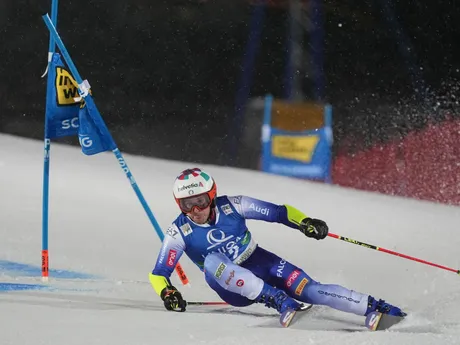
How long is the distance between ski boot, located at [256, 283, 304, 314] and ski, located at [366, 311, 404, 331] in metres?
0.39

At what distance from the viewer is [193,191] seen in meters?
4.82

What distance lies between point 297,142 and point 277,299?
6422mm

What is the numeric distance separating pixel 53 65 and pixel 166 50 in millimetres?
5463

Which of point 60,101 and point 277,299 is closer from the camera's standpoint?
point 277,299

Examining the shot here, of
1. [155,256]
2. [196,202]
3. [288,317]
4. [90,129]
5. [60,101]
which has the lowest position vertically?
[155,256]

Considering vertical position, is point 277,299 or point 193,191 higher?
point 193,191

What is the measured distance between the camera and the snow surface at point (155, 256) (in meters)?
4.28

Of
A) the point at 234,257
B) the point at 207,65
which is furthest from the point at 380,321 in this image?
the point at 207,65

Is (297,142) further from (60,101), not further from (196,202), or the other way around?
(196,202)

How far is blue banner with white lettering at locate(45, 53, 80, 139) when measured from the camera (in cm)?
610

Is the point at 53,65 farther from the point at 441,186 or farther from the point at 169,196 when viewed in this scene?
the point at 441,186

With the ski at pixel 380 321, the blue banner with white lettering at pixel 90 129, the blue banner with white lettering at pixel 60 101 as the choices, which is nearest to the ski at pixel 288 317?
the ski at pixel 380 321

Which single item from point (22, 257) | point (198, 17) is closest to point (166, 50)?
point (198, 17)

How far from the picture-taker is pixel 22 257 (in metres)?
7.16
